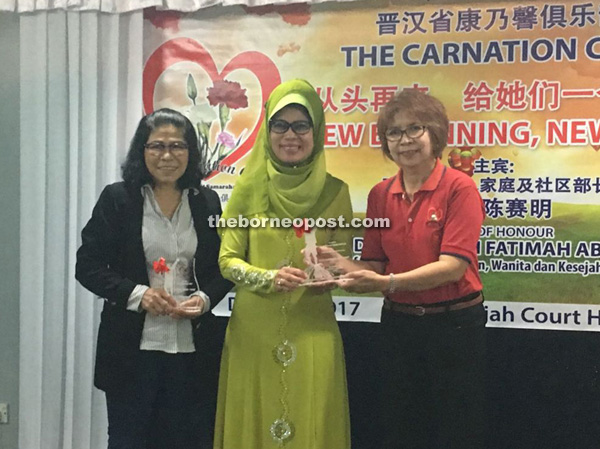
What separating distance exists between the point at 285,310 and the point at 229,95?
2.92 feet

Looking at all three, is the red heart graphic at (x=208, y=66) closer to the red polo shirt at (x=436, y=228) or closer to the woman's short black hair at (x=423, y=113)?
the woman's short black hair at (x=423, y=113)

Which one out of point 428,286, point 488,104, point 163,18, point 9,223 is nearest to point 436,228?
point 428,286

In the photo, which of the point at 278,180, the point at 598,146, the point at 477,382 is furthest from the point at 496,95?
the point at 477,382

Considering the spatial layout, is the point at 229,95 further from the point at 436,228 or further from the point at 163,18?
the point at 436,228

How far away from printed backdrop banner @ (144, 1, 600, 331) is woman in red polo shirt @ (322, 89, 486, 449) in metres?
0.27

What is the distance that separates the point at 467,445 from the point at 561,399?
564mm

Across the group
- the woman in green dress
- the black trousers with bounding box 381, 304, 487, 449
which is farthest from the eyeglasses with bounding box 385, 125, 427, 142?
the black trousers with bounding box 381, 304, 487, 449

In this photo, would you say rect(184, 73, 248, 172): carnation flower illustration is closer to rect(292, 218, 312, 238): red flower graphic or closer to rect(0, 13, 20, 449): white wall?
rect(292, 218, 312, 238): red flower graphic

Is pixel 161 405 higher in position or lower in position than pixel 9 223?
lower

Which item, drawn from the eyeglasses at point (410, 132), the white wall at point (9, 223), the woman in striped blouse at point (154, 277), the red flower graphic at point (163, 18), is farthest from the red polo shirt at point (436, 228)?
the white wall at point (9, 223)

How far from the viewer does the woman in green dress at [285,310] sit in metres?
1.75

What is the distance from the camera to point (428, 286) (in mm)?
1691

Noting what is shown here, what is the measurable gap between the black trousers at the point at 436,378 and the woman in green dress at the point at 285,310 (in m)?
0.18

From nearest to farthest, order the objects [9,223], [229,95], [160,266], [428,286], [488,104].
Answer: [428,286] → [160,266] → [488,104] → [229,95] → [9,223]
